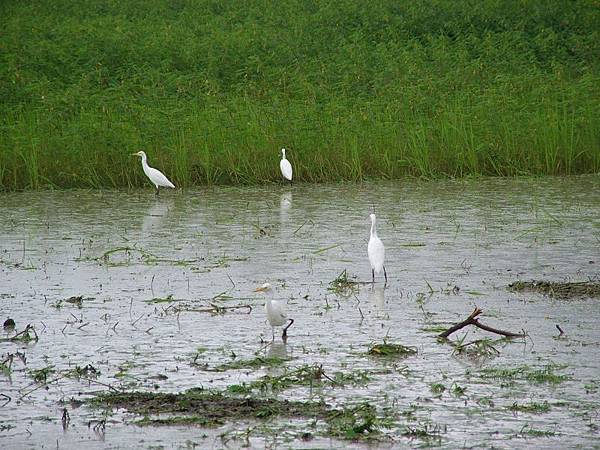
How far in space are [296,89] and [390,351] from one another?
12.9 meters

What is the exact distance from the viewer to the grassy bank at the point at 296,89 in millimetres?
14422

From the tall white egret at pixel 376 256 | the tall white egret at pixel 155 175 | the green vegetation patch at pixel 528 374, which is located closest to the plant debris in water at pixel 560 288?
the tall white egret at pixel 376 256

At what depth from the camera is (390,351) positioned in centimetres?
619

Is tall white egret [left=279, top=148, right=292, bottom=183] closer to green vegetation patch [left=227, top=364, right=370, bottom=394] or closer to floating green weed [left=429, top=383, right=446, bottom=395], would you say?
green vegetation patch [left=227, top=364, right=370, bottom=394]

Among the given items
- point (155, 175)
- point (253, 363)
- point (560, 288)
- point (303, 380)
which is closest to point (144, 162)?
point (155, 175)

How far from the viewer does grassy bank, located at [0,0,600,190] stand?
14.4m

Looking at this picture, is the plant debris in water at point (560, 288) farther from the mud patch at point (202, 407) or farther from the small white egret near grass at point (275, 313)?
the mud patch at point (202, 407)

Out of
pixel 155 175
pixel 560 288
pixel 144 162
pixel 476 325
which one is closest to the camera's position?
pixel 476 325

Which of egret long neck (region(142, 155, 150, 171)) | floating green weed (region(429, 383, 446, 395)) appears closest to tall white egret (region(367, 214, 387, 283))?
floating green weed (region(429, 383, 446, 395))

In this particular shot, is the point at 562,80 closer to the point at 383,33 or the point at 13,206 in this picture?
the point at 383,33

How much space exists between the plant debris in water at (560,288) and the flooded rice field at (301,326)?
3 centimetres

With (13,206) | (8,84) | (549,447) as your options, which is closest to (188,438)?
(549,447)

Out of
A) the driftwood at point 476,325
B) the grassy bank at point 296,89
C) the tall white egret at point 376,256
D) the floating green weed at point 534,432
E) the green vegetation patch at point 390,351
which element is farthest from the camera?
the grassy bank at point 296,89

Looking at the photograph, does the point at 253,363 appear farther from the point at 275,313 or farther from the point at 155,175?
the point at 155,175
